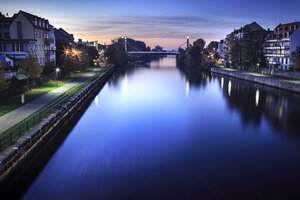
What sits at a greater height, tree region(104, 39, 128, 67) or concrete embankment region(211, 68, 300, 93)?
tree region(104, 39, 128, 67)

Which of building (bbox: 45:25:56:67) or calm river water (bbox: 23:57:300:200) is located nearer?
calm river water (bbox: 23:57:300:200)

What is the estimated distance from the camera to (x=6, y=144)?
14.4m

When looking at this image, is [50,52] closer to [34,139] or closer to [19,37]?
[19,37]

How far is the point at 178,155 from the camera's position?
18500 mm

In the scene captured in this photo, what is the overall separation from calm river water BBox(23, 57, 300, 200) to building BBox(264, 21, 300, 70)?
31.9 metres

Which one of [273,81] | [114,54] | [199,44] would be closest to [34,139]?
[273,81]

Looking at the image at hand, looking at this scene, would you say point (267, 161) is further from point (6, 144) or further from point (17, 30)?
point (17, 30)

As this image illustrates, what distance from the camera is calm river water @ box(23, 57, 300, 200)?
13.7 m

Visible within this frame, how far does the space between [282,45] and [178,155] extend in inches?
2295

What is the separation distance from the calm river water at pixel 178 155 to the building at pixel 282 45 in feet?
105

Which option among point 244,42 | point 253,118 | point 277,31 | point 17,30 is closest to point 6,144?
point 253,118

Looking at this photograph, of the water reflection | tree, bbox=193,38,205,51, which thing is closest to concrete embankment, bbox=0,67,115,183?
the water reflection

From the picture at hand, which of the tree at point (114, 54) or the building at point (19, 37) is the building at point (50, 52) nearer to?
the building at point (19, 37)

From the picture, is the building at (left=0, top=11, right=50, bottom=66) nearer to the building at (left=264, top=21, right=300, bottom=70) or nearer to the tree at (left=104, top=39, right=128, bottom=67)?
the building at (left=264, top=21, right=300, bottom=70)
